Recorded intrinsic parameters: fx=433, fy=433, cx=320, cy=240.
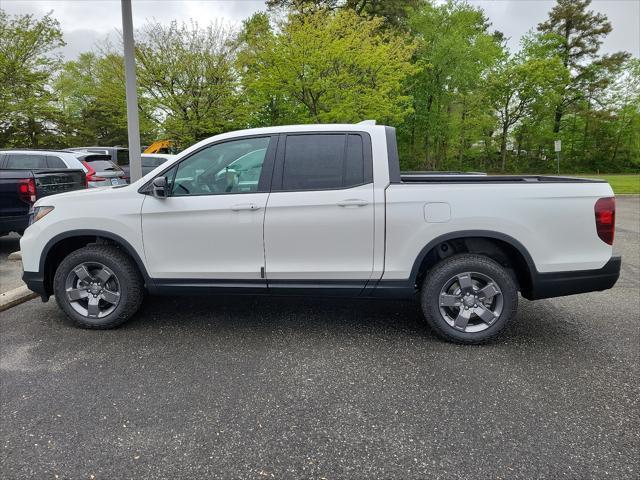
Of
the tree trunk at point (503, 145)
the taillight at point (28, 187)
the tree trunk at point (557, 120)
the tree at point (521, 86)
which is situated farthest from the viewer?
the tree trunk at point (557, 120)

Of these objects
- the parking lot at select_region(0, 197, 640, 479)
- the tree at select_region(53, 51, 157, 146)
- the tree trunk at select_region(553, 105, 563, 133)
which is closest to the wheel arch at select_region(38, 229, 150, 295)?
the parking lot at select_region(0, 197, 640, 479)

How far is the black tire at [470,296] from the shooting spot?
3514mm

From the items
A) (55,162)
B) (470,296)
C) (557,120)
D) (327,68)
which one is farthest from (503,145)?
(470,296)

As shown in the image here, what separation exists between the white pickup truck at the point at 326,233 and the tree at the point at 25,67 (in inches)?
1001

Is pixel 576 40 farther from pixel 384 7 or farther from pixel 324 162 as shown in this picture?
pixel 324 162

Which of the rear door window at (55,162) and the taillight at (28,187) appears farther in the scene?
the rear door window at (55,162)

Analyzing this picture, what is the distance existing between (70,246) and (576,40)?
50.8 m

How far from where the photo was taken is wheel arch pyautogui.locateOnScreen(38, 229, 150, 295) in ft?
12.6

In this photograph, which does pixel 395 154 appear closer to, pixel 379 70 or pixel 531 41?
pixel 379 70

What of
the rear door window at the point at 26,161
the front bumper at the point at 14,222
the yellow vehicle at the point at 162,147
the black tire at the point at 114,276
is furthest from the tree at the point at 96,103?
the black tire at the point at 114,276

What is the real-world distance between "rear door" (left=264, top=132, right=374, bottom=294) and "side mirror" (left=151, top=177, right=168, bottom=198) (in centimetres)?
93

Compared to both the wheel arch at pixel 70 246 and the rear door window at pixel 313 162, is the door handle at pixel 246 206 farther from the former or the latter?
the wheel arch at pixel 70 246

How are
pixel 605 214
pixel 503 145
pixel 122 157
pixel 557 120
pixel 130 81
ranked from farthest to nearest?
pixel 557 120, pixel 503 145, pixel 122 157, pixel 130 81, pixel 605 214

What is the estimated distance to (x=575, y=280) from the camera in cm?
349
